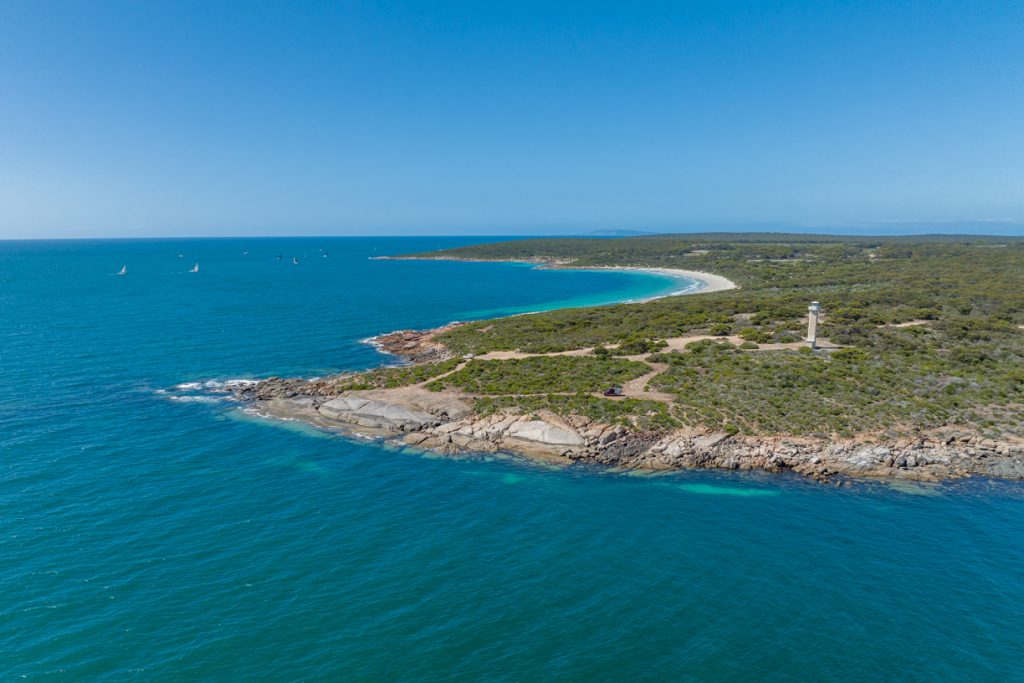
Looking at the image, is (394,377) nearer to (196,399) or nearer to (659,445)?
(196,399)

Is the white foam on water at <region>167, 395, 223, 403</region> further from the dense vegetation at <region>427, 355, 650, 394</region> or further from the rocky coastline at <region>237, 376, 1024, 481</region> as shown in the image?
the dense vegetation at <region>427, 355, 650, 394</region>

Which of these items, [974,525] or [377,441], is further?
[377,441]

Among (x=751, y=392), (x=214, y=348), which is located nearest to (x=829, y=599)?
(x=751, y=392)

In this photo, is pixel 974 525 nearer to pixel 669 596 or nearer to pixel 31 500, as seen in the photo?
pixel 669 596

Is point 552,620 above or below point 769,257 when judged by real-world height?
below

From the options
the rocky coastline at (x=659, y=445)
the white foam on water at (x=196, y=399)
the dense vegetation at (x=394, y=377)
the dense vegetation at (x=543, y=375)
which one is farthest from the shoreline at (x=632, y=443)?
the white foam on water at (x=196, y=399)

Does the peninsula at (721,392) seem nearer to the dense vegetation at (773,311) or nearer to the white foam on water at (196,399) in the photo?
the dense vegetation at (773,311)

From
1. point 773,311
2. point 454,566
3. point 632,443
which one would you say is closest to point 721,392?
point 632,443
